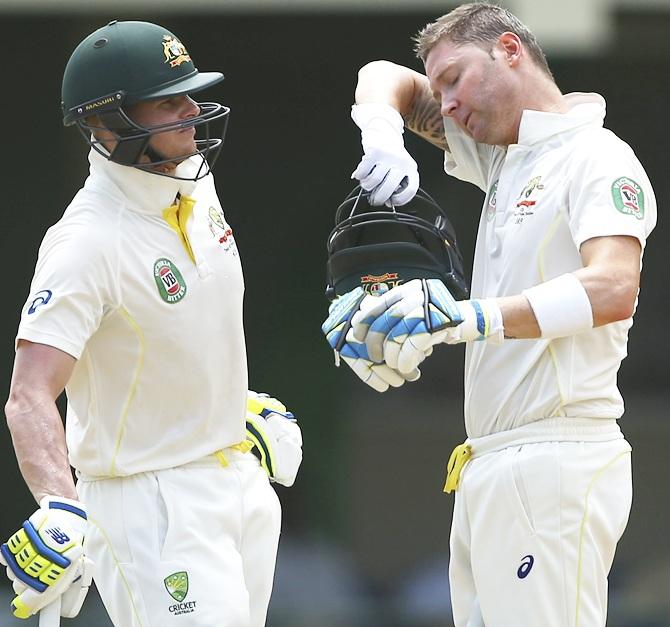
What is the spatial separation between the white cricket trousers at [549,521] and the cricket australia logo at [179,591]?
610mm

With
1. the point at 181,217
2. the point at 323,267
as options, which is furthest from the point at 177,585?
the point at 323,267

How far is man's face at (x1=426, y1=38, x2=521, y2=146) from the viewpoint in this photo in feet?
10.8

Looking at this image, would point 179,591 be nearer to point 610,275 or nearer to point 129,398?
point 129,398

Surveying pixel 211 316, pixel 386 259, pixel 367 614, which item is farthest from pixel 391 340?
pixel 367 614

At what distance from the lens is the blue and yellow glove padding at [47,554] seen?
Answer: 9.04 feet

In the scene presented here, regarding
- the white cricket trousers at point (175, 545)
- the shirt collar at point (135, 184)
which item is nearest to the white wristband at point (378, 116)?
the shirt collar at point (135, 184)

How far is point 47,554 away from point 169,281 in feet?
2.12

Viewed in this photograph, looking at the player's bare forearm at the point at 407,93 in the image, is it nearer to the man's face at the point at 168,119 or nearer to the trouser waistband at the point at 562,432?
the man's face at the point at 168,119

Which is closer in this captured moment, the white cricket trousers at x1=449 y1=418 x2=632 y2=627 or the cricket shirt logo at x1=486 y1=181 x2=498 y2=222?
the white cricket trousers at x1=449 y1=418 x2=632 y2=627

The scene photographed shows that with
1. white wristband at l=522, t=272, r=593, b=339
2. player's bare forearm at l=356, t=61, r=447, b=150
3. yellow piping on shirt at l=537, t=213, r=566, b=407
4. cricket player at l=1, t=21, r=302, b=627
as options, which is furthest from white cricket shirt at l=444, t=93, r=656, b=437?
cricket player at l=1, t=21, r=302, b=627

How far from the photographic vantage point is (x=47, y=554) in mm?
2750

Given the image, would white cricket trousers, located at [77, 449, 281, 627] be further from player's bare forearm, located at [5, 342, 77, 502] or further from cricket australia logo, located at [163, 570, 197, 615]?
player's bare forearm, located at [5, 342, 77, 502]

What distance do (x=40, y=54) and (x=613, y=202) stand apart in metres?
3.44

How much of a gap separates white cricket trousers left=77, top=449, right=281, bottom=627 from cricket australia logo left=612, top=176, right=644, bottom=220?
977 millimetres
